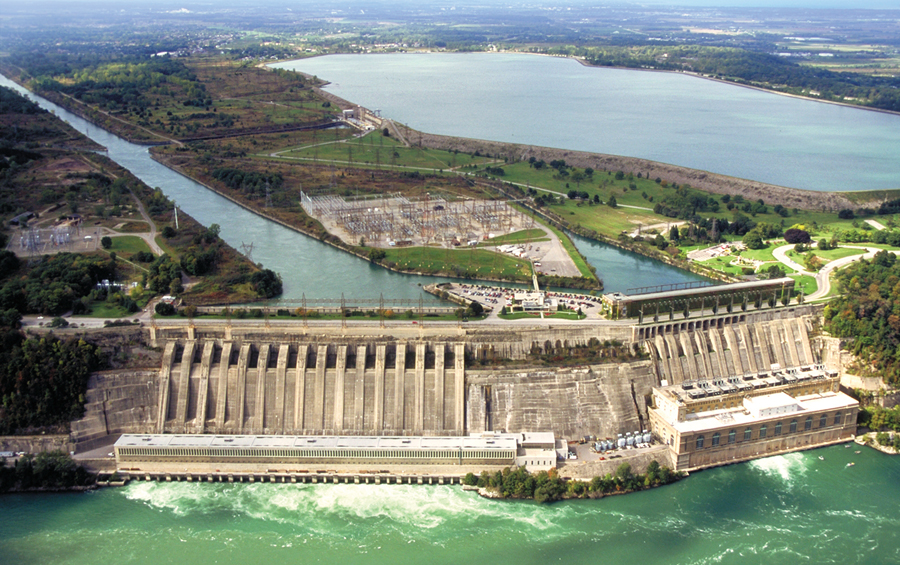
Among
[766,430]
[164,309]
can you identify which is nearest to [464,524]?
[766,430]

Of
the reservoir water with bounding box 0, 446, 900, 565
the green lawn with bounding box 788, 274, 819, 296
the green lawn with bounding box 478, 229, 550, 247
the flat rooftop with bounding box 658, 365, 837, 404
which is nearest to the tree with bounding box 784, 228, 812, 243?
the green lawn with bounding box 788, 274, 819, 296

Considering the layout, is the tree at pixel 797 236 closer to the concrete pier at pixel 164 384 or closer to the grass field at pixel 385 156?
the grass field at pixel 385 156

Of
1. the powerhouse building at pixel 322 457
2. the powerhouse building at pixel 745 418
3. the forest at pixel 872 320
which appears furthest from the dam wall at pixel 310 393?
the forest at pixel 872 320

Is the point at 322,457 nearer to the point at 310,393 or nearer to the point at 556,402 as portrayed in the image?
the point at 310,393

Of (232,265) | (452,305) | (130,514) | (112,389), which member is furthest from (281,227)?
(130,514)

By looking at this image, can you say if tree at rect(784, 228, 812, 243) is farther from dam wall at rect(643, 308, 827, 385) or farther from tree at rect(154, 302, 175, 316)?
tree at rect(154, 302, 175, 316)

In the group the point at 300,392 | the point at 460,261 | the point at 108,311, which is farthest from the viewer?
the point at 460,261
